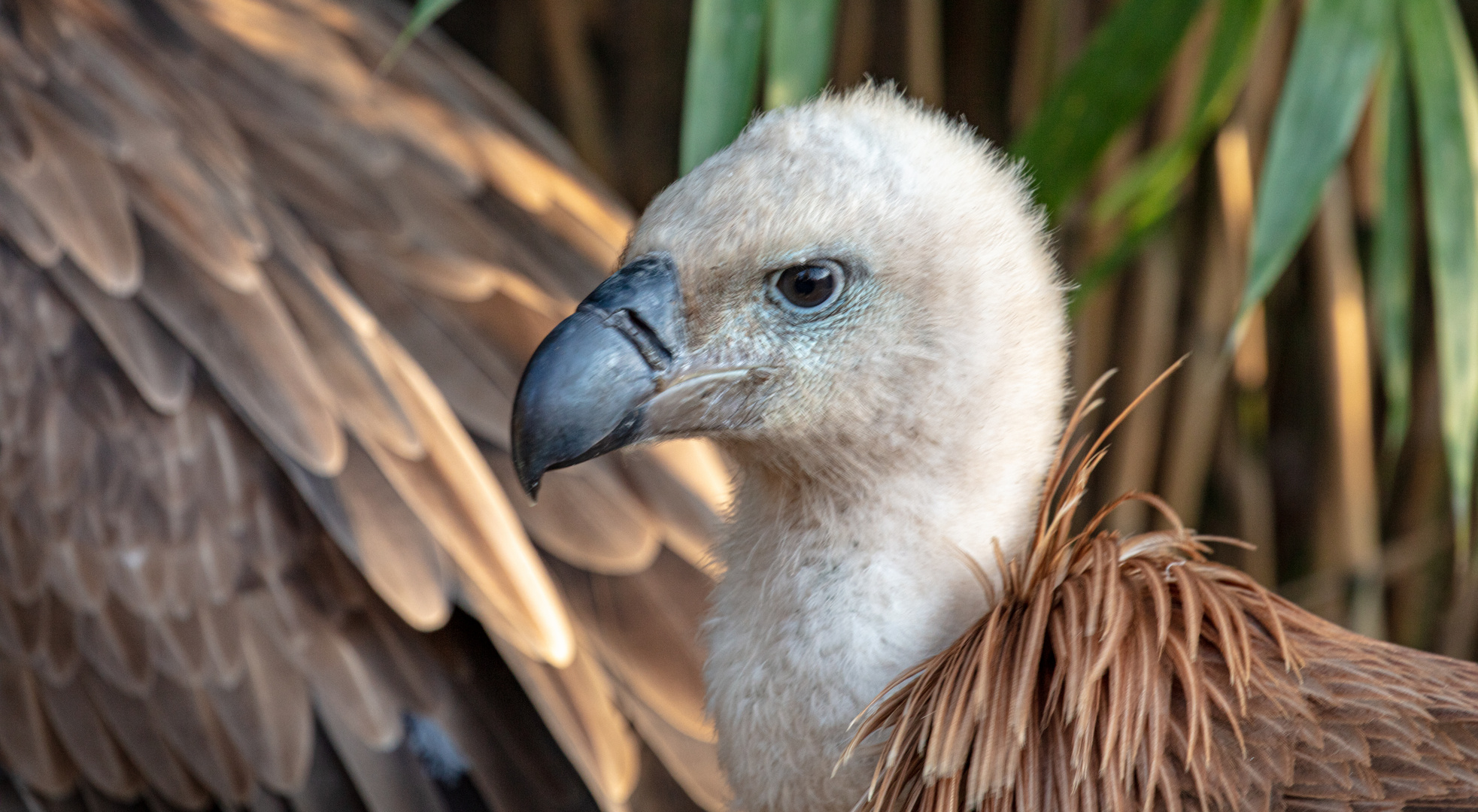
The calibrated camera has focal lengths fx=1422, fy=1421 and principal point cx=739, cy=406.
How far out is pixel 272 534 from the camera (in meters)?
1.23

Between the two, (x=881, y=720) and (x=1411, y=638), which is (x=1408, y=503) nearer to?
(x=1411, y=638)

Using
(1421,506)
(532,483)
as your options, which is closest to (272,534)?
(532,483)

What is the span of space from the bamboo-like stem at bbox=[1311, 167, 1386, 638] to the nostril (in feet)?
4.08

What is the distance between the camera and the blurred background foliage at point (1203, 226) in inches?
50.4

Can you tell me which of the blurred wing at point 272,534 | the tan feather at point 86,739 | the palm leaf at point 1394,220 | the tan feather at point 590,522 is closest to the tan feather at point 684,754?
the blurred wing at point 272,534

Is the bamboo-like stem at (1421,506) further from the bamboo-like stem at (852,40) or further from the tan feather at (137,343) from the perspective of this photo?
the tan feather at (137,343)

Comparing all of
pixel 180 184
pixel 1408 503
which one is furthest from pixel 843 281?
pixel 1408 503

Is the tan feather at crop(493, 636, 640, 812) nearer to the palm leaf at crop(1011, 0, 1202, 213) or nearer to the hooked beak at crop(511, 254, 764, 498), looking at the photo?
the hooked beak at crop(511, 254, 764, 498)

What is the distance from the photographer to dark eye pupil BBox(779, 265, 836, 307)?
79cm

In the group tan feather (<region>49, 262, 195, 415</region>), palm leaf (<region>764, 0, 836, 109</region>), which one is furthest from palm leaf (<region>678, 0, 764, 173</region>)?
tan feather (<region>49, 262, 195, 415</region>)

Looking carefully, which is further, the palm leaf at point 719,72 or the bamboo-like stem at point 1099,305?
the bamboo-like stem at point 1099,305

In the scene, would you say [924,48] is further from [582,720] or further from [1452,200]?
[582,720]

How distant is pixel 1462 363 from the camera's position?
117cm

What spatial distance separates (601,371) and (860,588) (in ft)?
0.63
